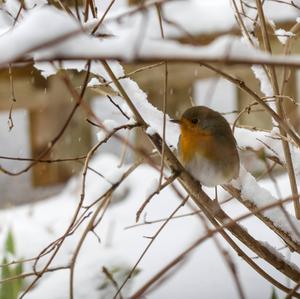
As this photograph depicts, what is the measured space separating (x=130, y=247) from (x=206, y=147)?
1054mm

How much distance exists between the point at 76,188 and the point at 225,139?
204 cm

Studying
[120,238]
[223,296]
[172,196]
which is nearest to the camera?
[223,296]

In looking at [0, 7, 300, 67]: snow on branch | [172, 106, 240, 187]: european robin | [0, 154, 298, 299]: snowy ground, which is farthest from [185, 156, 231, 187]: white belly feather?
[0, 7, 300, 67]: snow on branch

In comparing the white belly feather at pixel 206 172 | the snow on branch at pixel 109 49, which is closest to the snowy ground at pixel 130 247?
the white belly feather at pixel 206 172

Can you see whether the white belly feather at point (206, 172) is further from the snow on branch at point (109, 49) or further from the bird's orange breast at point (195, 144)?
the snow on branch at point (109, 49)

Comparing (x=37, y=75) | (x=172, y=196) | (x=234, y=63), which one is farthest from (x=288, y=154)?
(x=37, y=75)

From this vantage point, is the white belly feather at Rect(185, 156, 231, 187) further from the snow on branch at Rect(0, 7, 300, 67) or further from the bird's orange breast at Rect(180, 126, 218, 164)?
the snow on branch at Rect(0, 7, 300, 67)

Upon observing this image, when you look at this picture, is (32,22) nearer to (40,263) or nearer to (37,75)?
(40,263)

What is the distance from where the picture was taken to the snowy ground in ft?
6.15

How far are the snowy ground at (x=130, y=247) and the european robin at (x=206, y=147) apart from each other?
21cm

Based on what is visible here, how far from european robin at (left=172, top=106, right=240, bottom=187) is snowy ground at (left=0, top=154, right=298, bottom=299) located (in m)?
0.21

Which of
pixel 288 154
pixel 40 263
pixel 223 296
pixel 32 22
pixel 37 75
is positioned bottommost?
pixel 223 296

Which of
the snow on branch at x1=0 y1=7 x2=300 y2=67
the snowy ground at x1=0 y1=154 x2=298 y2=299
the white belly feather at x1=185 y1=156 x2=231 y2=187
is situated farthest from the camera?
the snowy ground at x1=0 y1=154 x2=298 y2=299

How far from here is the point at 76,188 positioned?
3.32 metres
